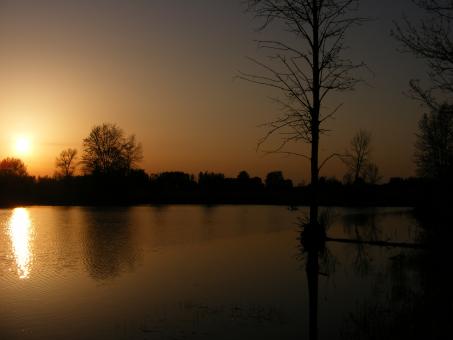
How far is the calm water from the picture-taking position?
8.39 m

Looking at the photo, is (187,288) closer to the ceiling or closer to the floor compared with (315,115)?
closer to the floor

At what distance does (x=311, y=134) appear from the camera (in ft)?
47.5

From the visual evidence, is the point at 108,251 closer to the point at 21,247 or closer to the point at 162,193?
the point at 21,247

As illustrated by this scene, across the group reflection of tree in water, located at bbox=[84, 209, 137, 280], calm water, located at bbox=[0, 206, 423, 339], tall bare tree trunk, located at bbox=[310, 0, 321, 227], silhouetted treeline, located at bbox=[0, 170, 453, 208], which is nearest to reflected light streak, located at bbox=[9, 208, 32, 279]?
calm water, located at bbox=[0, 206, 423, 339]

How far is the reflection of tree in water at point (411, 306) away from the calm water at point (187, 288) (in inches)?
3.3

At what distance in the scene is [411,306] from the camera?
897cm

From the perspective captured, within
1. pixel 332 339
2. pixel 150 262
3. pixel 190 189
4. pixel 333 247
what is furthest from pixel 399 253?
pixel 190 189

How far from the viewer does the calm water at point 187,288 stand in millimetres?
8395

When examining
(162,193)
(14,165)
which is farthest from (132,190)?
(14,165)

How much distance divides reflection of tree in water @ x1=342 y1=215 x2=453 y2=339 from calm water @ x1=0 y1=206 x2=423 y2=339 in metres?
0.08

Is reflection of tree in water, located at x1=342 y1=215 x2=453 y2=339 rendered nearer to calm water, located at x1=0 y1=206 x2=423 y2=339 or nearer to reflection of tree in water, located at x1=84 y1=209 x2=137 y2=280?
calm water, located at x1=0 y1=206 x2=423 y2=339

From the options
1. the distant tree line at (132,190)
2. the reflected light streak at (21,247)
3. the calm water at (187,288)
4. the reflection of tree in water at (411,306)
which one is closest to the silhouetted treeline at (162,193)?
the distant tree line at (132,190)

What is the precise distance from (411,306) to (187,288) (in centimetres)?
525

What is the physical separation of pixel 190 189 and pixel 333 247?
66211 mm
